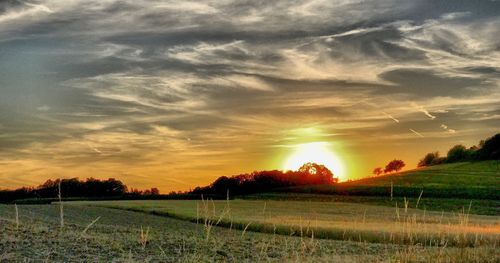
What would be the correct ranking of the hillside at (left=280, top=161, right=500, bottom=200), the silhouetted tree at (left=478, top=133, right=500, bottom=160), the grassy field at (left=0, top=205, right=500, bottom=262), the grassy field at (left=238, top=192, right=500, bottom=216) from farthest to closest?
the silhouetted tree at (left=478, top=133, right=500, bottom=160), the hillside at (left=280, top=161, right=500, bottom=200), the grassy field at (left=238, top=192, right=500, bottom=216), the grassy field at (left=0, top=205, right=500, bottom=262)

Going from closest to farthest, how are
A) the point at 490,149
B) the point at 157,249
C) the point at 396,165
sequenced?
1. the point at 157,249
2. the point at 490,149
3. the point at 396,165

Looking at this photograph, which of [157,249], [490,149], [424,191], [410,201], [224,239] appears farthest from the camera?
[490,149]

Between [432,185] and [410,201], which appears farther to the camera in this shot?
[432,185]

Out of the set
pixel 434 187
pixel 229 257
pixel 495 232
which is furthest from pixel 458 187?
pixel 229 257

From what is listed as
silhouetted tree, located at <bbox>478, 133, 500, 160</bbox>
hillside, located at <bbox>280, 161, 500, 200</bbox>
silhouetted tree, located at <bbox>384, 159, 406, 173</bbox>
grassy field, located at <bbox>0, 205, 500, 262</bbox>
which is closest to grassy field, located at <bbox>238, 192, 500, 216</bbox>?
hillside, located at <bbox>280, 161, 500, 200</bbox>

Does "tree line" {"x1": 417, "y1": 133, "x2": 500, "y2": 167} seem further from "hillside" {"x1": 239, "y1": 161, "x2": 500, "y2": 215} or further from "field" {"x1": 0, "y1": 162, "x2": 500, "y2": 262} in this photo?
"field" {"x1": 0, "y1": 162, "x2": 500, "y2": 262}

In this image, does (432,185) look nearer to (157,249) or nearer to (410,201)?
(410,201)

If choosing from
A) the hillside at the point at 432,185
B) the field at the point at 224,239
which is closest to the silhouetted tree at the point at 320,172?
the hillside at the point at 432,185

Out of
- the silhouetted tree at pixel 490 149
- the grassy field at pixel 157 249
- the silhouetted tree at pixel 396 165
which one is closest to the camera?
the grassy field at pixel 157 249

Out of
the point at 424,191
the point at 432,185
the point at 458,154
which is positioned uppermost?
the point at 458,154

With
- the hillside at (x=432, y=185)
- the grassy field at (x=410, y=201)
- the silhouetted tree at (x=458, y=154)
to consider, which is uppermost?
the silhouetted tree at (x=458, y=154)

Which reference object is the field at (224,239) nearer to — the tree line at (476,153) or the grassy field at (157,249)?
the grassy field at (157,249)

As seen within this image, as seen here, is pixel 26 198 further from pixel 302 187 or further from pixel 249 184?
pixel 302 187

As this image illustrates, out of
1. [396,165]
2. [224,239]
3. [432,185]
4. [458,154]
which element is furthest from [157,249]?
[396,165]
